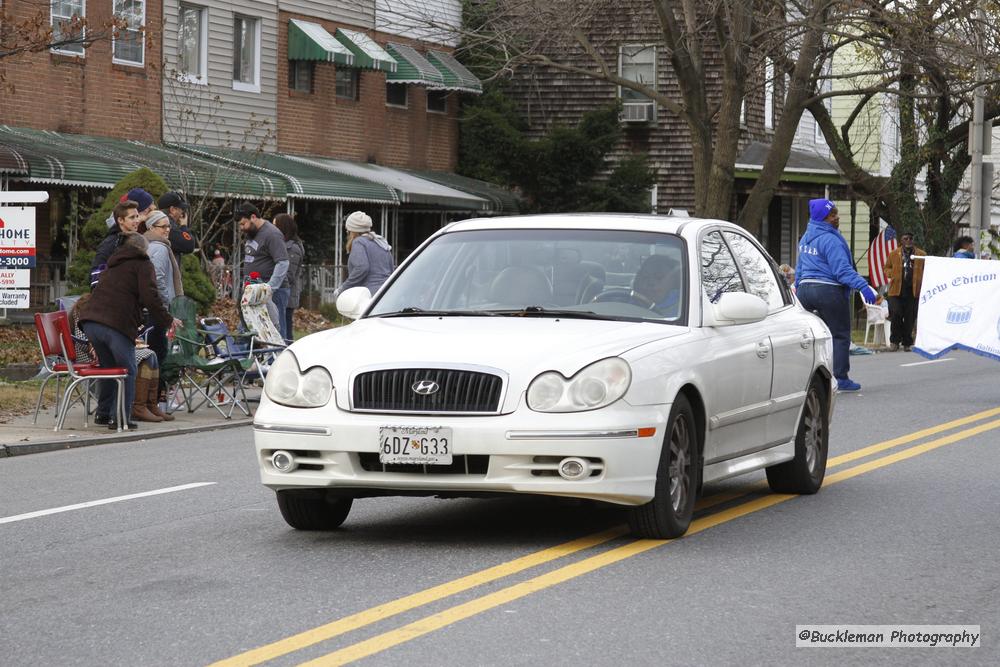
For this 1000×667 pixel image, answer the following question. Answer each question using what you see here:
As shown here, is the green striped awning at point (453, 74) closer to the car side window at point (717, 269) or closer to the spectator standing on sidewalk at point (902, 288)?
the spectator standing on sidewalk at point (902, 288)

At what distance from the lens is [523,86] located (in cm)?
Result: 4103

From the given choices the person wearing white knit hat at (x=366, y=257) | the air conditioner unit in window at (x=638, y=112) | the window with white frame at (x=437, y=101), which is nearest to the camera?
the person wearing white knit hat at (x=366, y=257)

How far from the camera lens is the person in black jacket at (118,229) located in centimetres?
1417

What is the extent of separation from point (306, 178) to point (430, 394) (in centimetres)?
2348

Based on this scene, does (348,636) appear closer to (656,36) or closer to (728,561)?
(728,561)

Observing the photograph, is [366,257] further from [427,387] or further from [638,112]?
[638,112]

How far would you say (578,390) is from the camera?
7.76 m

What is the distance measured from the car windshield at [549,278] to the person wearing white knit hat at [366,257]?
8.06 m

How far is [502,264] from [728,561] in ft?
7.00

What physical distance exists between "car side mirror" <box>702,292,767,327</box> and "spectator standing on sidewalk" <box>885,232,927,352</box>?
69.1 feet

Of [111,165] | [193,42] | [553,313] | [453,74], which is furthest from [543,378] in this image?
[453,74]

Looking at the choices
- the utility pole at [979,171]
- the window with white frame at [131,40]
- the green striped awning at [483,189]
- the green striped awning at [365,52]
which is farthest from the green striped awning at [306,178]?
the utility pole at [979,171]

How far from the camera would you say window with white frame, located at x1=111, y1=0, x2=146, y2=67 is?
29328 mm

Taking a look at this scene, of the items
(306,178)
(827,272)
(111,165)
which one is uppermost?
(111,165)
